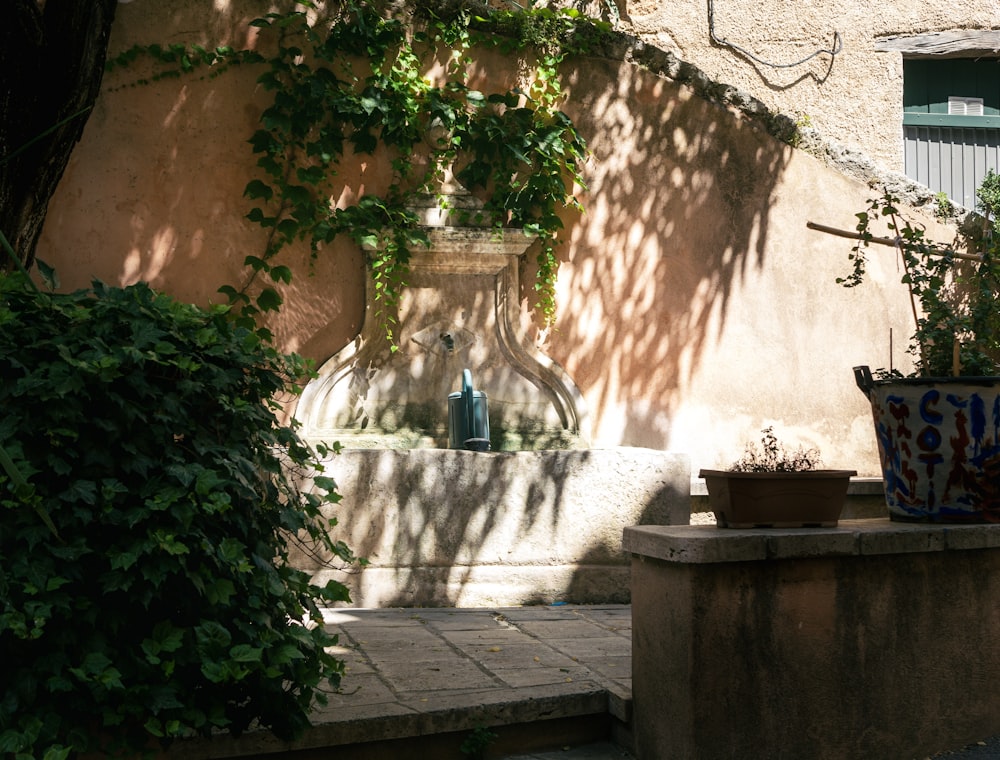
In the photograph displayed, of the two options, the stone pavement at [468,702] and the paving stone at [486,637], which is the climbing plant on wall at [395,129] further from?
the stone pavement at [468,702]

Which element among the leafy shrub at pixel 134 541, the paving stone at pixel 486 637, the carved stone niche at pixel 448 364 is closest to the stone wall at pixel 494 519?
the carved stone niche at pixel 448 364

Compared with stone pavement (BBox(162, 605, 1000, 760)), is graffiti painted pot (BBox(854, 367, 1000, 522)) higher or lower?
higher

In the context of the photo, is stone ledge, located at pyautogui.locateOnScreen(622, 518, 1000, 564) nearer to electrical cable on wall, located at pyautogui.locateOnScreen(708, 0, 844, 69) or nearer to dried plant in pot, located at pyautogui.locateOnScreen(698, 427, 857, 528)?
dried plant in pot, located at pyautogui.locateOnScreen(698, 427, 857, 528)

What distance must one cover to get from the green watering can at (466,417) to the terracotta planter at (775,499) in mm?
2232

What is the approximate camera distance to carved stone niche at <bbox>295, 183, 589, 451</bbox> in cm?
557

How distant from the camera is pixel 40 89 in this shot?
4.05 m

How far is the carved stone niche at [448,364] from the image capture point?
219 inches

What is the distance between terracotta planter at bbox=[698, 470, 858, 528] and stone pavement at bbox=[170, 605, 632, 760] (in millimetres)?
706

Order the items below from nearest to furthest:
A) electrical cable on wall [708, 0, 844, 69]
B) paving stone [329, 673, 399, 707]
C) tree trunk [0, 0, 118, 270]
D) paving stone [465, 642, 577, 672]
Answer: paving stone [329, 673, 399, 707], paving stone [465, 642, 577, 672], tree trunk [0, 0, 118, 270], electrical cable on wall [708, 0, 844, 69]

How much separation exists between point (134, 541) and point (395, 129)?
3652 mm

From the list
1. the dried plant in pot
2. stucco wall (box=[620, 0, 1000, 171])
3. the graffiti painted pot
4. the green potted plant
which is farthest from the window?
→ the dried plant in pot

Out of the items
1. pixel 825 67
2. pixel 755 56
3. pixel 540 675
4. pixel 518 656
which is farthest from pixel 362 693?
pixel 825 67

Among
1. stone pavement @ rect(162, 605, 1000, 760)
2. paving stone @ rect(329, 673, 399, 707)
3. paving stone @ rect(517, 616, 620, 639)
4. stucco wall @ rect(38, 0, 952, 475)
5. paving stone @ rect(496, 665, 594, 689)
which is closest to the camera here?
stone pavement @ rect(162, 605, 1000, 760)

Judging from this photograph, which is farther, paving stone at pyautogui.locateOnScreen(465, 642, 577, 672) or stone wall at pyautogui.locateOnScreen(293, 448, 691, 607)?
stone wall at pyautogui.locateOnScreen(293, 448, 691, 607)
